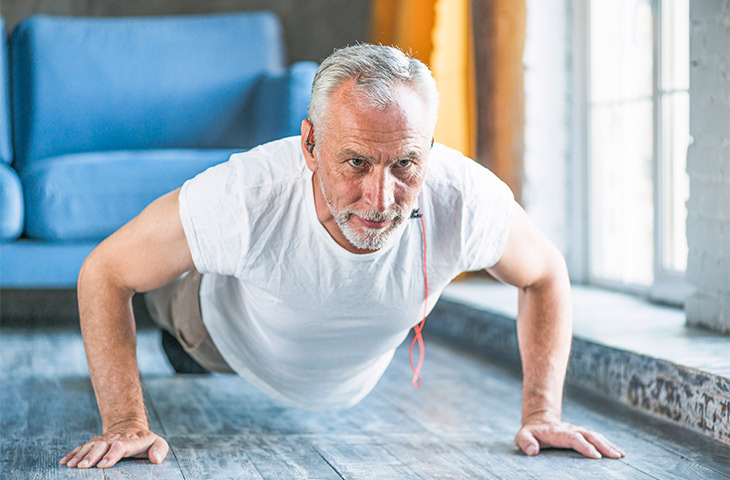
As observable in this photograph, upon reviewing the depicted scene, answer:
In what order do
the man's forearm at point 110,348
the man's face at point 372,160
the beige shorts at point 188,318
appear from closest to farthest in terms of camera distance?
the man's face at point 372,160 → the man's forearm at point 110,348 → the beige shorts at point 188,318

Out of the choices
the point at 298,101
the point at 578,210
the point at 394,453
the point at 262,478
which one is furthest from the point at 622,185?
the point at 262,478

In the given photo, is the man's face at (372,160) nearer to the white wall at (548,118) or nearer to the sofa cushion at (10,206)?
the sofa cushion at (10,206)

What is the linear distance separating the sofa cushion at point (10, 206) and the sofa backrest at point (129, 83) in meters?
0.71

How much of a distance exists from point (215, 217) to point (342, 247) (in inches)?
8.4

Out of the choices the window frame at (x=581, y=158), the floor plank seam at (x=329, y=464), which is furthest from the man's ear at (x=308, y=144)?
the window frame at (x=581, y=158)

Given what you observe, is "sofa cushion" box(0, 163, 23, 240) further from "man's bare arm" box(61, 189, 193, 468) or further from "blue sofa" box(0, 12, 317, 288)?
"man's bare arm" box(61, 189, 193, 468)

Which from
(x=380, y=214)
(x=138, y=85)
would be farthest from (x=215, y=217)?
(x=138, y=85)

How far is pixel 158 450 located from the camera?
1.51m

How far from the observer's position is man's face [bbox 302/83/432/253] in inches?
52.3

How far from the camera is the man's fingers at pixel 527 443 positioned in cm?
157

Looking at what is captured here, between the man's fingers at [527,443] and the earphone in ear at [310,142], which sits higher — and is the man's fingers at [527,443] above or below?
below

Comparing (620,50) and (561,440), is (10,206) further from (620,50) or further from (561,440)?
(620,50)

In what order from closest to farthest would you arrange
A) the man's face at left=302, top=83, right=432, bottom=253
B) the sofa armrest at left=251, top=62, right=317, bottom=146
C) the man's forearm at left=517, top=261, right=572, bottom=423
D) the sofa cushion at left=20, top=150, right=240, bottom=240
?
the man's face at left=302, top=83, right=432, bottom=253 < the man's forearm at left=517, top=261, right=572, bottom=423 < the sofa cushion at left=20, top=150, right=240, bottom=240 < the sofa armrest at left=251, top=62, right=317, bottom=146

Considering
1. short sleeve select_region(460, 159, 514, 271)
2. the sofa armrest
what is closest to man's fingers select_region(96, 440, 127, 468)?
short sleeve select_region(460, 159, 514, 271)
